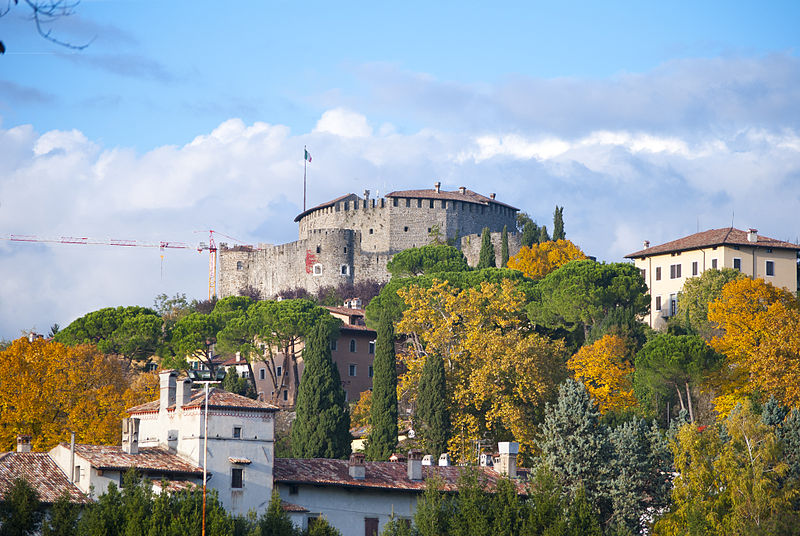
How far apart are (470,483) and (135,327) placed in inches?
2014

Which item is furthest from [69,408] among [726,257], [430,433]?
[726,257]

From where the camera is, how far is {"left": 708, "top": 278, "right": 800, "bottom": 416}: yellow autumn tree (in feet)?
213

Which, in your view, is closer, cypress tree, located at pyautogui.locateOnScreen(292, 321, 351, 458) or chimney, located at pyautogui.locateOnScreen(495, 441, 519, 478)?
chimney, located at pyautogui.locateOnScreen(495, 441, 519, 478)

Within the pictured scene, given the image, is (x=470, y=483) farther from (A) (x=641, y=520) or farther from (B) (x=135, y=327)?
(B) (x=135, y=327)

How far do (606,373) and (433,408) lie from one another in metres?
13.4

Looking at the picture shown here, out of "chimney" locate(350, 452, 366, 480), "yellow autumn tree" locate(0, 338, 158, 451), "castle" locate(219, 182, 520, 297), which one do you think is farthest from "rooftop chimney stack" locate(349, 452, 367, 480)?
"castle" locate(219, 182, 520, 297)

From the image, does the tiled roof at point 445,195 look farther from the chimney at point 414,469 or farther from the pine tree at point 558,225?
the chimney at point 414,469

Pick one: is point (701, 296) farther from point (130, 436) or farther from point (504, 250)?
point (130, 436)

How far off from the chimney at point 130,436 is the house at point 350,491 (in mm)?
4720

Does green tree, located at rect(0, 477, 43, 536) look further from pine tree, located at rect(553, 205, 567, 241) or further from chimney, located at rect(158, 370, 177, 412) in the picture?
pine tree, located at rect(553, 205, 567, 241)

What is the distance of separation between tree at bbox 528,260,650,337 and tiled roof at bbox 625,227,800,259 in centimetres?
510

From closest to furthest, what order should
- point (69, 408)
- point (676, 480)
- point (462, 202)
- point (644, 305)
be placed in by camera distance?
1. point (676, 480)
2. point (69, 408)
3. point (644, 305)
4. point (462, 202)

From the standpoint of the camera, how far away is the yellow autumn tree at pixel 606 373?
6850 centimetres

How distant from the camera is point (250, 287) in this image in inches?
5002
